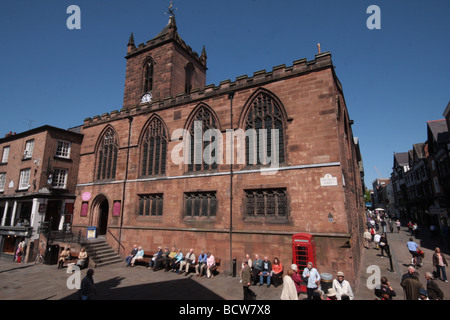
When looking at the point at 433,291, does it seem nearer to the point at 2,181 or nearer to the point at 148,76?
the point at 148,76

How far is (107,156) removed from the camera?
20.4 meters

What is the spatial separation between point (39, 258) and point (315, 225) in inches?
→ 736

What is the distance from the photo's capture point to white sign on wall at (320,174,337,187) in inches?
454

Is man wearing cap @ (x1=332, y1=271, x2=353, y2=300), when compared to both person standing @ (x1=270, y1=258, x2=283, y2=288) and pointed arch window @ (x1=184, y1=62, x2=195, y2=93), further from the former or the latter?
pointed arch window @ (x1=184, y1=62, x2=195, y2=93)

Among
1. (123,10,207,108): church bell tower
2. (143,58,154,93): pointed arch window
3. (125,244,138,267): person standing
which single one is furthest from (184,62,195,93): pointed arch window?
(125,244,138,267): person standing

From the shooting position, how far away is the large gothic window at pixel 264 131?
13.6 m

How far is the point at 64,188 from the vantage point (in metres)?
20.6

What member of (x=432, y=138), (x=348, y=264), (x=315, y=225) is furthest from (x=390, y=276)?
(x=432, y=138)

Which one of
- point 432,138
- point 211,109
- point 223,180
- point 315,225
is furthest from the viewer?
point 432,138

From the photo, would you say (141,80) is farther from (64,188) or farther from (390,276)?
(390,276)

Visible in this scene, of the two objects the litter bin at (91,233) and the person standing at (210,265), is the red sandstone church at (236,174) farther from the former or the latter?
the litter bin at (91,233)

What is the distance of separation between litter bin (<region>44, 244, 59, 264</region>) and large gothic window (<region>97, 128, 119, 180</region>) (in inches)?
234

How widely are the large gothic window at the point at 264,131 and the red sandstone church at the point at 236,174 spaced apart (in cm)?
6

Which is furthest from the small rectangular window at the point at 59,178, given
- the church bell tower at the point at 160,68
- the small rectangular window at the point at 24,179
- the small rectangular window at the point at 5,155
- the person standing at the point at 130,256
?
the person standing at the point at 130,256
